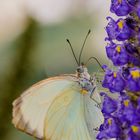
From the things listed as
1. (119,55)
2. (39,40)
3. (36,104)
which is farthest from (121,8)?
(39,40)

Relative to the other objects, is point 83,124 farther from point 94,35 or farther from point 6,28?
point 6,28

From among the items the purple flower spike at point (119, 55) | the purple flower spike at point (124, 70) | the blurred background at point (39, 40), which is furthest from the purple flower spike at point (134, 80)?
the blurred background at point (39, 40)

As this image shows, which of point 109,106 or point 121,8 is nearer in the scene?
point 121,8

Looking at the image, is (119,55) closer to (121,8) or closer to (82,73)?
(121,8)

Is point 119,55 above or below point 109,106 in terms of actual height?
above

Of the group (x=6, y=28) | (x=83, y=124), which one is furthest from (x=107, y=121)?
(x=6, y=28)
